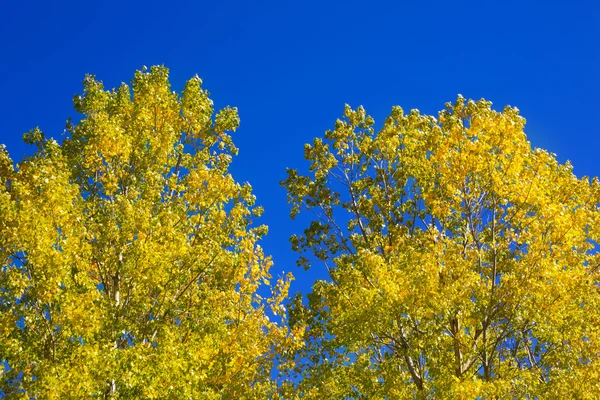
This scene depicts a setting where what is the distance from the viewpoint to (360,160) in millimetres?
19297

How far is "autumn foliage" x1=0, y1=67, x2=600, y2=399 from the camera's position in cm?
1227

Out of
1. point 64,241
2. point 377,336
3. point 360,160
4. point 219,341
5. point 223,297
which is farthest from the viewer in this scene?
point 360,160

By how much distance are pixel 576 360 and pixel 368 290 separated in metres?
6.37

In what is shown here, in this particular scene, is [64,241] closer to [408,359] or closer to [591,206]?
[408,359]

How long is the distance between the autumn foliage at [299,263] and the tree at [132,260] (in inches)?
2.1

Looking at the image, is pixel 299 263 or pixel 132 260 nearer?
pixel 132 260

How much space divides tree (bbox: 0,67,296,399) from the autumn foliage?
0.05m

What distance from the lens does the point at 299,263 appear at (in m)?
18.9

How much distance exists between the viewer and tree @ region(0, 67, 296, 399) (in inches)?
469

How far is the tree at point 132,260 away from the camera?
11914mm

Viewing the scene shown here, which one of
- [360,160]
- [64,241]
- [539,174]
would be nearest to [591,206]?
[539,174]

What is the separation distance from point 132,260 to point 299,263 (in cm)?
668

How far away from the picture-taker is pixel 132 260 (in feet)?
44.3

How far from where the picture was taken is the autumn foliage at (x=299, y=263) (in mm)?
12266
